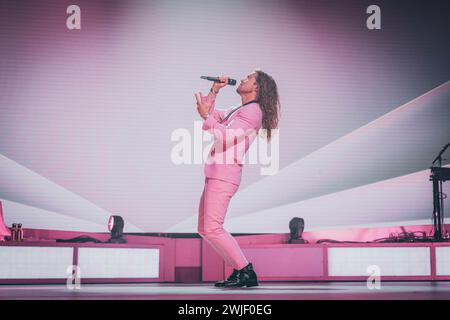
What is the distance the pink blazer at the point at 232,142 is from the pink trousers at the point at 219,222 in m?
0.05

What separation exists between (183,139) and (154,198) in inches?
20.6

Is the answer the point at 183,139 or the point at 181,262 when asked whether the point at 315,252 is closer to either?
the point at 181,262

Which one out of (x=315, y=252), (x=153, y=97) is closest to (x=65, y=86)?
(x=153, y=97)

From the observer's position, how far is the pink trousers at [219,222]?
3.10 meters

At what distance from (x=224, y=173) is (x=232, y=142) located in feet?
0.57

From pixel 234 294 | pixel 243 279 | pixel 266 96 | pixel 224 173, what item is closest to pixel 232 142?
pixel 224 173

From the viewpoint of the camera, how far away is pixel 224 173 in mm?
3154

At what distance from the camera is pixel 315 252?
4.30m

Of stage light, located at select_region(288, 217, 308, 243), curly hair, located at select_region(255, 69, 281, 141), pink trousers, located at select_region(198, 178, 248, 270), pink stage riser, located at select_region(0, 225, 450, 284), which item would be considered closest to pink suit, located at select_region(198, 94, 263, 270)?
pink trousers, located at select_region(198, 178, 248, 270)

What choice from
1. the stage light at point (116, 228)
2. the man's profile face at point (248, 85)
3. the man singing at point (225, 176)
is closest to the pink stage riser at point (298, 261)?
the stage light at point (116, 228)

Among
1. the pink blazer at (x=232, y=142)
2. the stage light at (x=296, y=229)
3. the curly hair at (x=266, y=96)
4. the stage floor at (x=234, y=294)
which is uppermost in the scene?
the curly hair at (x=266, y=96)

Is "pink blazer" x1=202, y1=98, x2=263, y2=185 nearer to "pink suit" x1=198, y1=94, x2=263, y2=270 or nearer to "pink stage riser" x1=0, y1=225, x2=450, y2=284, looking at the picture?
"pink suit" x1=198, y1=94, x2=263, y2=270

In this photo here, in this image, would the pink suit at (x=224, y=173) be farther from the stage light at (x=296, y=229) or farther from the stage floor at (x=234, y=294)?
the stage light at (x=296, y=229)

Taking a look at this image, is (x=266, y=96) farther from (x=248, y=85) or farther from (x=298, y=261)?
(x=298, y=261)
